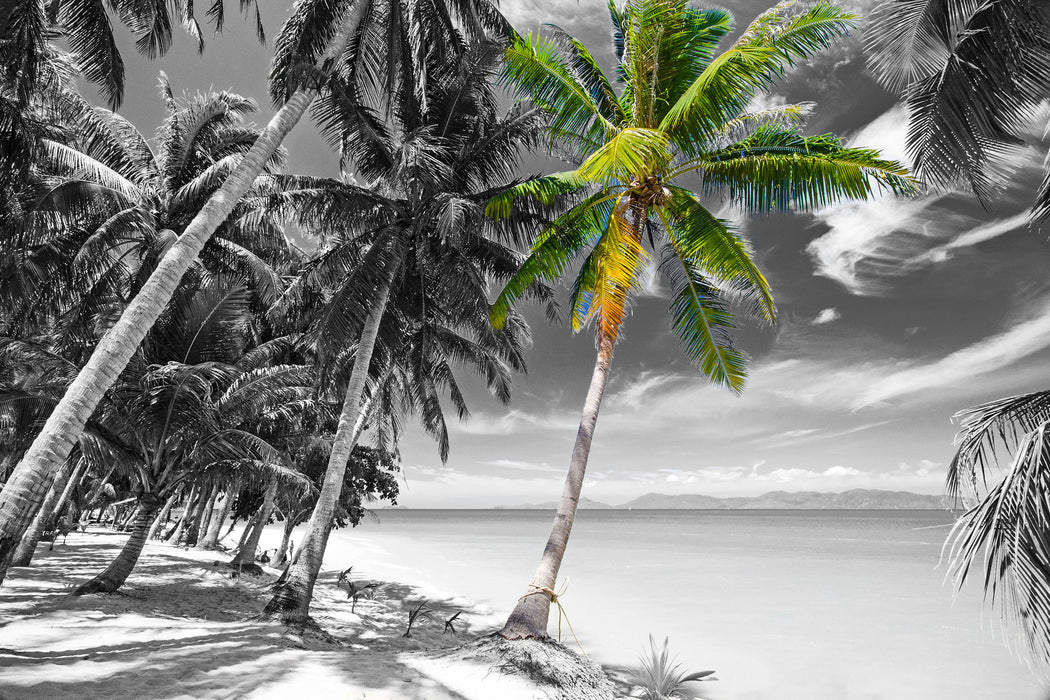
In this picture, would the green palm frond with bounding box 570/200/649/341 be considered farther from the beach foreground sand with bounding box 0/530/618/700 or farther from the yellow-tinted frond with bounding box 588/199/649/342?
the beach foreground sand with bounding box 0/530/618/700

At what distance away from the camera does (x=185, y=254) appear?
580 cm

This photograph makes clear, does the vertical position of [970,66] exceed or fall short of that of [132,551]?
it exceeds it

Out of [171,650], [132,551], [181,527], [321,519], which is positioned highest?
[321,519]

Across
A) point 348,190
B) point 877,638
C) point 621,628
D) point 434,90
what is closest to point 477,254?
point 348,190

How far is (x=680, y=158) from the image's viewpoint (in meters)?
8.08

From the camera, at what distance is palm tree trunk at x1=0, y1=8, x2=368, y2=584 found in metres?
4.40

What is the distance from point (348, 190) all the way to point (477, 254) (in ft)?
9.10

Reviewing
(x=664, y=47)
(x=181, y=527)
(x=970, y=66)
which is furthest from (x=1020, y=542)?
(x=181, y=527)

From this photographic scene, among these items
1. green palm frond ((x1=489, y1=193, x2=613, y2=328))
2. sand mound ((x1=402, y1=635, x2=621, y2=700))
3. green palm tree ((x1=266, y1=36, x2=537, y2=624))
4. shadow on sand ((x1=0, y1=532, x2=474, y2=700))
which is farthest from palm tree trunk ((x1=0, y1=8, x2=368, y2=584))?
sand mound ((x1=402, y1=635, x2=621, y2=700))

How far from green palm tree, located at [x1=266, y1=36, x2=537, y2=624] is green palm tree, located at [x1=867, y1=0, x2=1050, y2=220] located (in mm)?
5696

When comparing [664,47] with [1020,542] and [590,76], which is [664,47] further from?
[1020,542]

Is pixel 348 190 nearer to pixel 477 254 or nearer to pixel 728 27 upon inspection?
pixel 477 254

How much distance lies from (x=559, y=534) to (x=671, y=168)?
17.9 feet

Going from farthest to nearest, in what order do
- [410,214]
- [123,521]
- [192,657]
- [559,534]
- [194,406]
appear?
1. [123,521]
2. [410,214]
3. [194,406]
4. [559,534]
5. [192,657]
